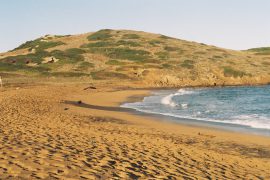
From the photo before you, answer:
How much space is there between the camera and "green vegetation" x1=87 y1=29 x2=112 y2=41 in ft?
395

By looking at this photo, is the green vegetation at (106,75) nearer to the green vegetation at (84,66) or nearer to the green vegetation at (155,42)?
the green vegetation at (84,66)

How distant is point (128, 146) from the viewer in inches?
563

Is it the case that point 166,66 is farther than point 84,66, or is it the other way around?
point 166,66

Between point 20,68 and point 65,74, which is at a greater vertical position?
point 20,68

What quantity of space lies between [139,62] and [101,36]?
39.2m

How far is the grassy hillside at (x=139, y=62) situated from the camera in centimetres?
7556

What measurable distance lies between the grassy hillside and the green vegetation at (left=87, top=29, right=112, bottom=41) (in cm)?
36

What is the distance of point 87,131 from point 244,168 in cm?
847

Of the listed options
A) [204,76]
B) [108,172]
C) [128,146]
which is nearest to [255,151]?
[128,146]

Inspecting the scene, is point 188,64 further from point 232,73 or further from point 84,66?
point 84,66

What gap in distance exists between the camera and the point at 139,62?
8888 centimetres

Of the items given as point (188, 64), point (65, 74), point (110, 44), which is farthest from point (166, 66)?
point (110, 44)

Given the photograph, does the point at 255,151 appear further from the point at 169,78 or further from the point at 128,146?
the point at 169,78

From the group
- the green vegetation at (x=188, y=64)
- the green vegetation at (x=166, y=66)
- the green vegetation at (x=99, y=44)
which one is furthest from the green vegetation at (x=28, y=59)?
the green vegetation at (x=188, y=64)
